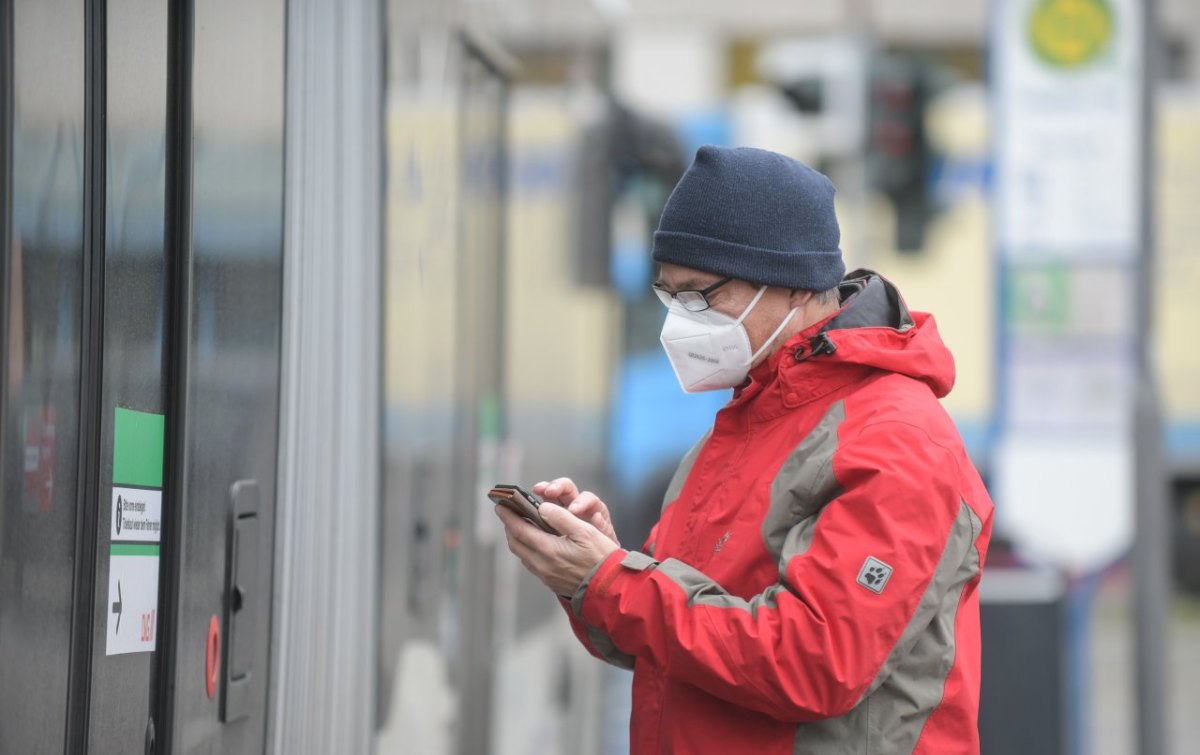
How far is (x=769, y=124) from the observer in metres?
13.6

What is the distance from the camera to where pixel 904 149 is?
9.83 m

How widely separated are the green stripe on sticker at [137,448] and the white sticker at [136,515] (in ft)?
0.04

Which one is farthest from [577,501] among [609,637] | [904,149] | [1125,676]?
[1125,676]

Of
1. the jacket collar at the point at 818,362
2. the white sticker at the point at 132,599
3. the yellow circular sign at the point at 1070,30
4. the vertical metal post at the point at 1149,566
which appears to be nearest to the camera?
the white sticker at the point at 132,599

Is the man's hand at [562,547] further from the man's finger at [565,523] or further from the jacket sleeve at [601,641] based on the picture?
the jacket sleeve at [601,641]

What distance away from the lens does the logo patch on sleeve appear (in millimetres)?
2033

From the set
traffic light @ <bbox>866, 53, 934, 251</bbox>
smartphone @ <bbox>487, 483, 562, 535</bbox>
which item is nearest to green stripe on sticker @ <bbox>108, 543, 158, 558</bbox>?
smartphone @ <bbox>487, 483, 562, 535</bbox>

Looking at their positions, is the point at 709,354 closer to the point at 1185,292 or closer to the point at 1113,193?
the point at 1113,193

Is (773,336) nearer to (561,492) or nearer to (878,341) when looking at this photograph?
(878,341)

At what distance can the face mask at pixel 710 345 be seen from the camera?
7.61 ft

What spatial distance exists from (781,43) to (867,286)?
18175 mm

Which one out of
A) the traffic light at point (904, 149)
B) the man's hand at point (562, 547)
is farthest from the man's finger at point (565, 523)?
the traffic light at point (904, 149)

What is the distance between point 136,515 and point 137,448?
0.09 m

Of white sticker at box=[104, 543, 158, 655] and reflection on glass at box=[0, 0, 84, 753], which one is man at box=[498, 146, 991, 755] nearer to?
white sticker at box=[104, 543, 158, 655]
